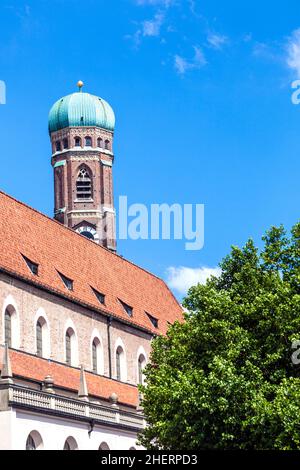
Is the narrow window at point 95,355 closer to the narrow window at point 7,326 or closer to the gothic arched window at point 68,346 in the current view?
the gothic arched window at point 68,346

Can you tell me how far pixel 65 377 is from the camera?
5897 cm

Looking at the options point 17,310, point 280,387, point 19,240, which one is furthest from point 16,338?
point 280,387

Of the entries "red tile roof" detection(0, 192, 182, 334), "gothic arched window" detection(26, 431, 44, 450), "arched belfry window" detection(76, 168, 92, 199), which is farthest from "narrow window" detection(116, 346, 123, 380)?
"arched belfry window" detection(76, 168, 92, 199)

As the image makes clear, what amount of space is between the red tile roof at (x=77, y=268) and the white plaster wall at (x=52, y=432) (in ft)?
29.2

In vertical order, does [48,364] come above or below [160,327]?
below

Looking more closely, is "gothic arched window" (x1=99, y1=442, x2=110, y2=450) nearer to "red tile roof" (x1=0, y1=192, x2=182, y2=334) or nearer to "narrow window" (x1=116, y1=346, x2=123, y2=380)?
"red tile roof" (x1=0, y1=192, x2=182, y2=334)

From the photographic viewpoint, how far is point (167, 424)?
154 feet

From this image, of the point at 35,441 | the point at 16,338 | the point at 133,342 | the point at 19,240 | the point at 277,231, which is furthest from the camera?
the point at 133,342

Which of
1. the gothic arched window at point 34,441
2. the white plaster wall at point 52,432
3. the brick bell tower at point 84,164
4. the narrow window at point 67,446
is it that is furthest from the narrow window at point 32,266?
the brick bell tower at point 84,164

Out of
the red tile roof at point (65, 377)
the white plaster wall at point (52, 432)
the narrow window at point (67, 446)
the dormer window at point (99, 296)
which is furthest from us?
the dormer window at point (99, 296)

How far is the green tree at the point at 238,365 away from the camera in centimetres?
4419

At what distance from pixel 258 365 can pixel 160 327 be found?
28134 mm
